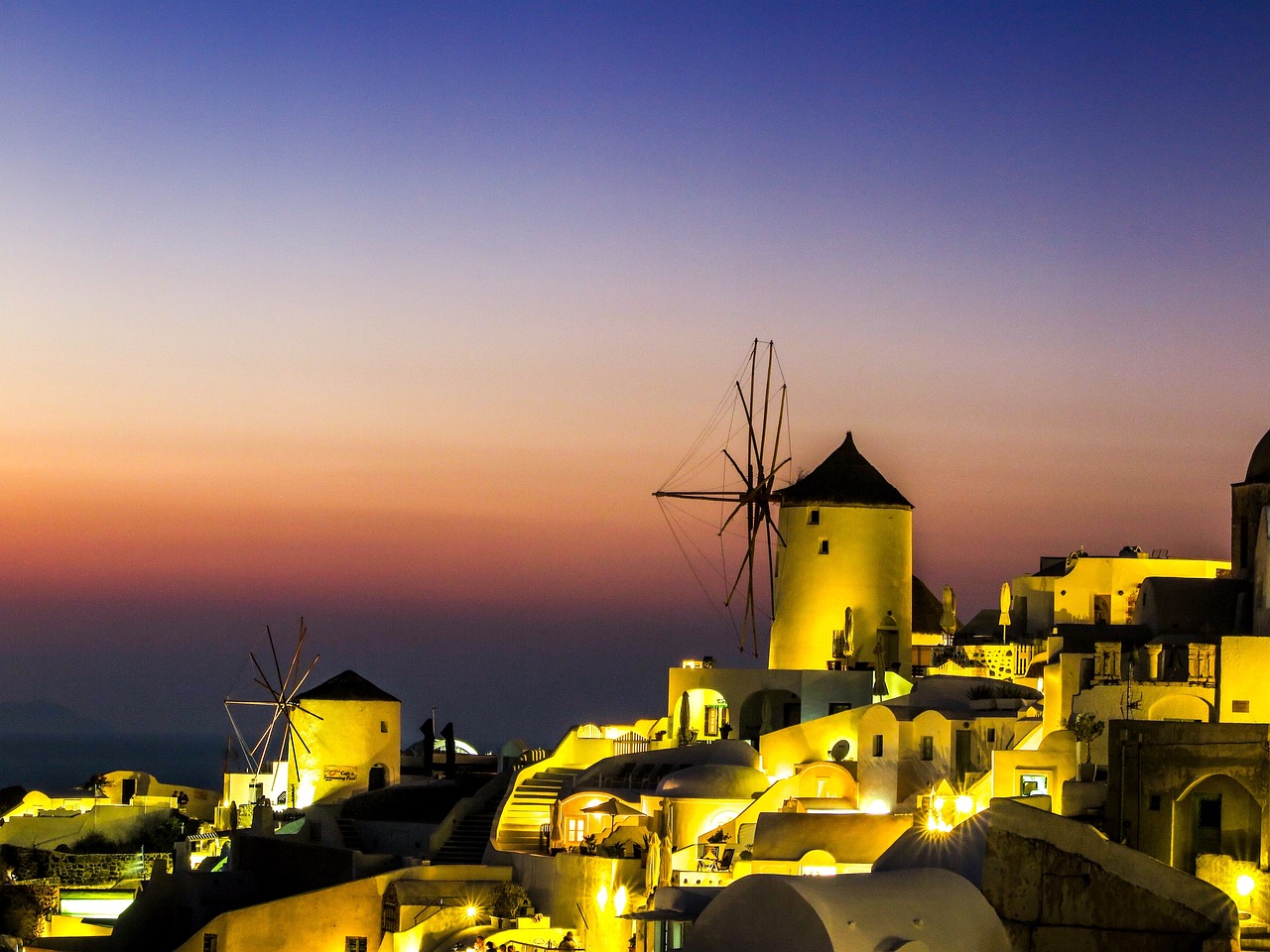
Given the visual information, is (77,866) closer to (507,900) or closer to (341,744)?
(341,744)

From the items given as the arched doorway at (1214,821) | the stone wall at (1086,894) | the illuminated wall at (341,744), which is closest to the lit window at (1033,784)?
the arched doorway at (1214,821)

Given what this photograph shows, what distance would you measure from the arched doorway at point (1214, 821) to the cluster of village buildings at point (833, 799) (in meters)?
0.04

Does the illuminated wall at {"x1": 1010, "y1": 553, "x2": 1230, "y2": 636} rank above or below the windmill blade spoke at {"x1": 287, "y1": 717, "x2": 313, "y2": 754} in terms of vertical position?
above

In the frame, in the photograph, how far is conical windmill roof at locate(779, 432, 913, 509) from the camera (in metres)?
48.1

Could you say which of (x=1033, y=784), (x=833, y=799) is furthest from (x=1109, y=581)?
(x=1033, y=784)

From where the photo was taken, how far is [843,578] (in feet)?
157

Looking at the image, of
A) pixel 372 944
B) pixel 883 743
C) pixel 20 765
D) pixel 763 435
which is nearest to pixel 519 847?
pixel 372 944

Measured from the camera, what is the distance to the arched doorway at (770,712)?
46531 mm

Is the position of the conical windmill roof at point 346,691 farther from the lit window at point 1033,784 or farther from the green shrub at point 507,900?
the lit window at point 1033,784

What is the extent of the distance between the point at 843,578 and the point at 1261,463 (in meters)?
10.8

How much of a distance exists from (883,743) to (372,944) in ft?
34.4

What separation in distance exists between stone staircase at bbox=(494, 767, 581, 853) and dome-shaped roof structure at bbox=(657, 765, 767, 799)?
3.01 metres

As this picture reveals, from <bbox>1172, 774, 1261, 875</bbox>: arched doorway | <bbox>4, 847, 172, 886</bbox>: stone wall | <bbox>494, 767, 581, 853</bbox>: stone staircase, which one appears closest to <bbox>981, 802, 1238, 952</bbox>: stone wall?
<bbox>1172, 774, 1261, 875</bbox>: arched doorway

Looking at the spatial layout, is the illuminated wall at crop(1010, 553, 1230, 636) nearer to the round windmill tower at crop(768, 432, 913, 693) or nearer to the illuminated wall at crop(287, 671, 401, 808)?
the round windmill tower at crop(768, 432, 913, 693)
